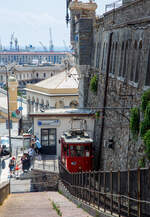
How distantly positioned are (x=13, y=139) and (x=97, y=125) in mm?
16839

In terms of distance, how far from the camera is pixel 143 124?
46.0 ft

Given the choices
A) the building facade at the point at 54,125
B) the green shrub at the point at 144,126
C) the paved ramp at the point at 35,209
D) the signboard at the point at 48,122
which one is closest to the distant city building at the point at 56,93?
the building facade at the point at 54,125

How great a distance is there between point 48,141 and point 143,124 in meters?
15.0

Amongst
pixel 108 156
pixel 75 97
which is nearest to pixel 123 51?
pixel 108 156

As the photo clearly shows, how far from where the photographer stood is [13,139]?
4178 centimetres

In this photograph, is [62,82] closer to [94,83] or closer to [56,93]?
[56,93]

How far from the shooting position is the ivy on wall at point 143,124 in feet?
44.2

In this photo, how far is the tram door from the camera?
93.0 feet

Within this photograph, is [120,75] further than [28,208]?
Yes

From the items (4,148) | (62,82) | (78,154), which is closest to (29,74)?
(62,82)

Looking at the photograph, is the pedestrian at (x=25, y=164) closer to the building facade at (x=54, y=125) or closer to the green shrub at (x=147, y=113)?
the building facade at (x=54, y=125)

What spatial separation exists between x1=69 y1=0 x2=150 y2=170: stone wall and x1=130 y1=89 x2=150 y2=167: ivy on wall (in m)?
0.52

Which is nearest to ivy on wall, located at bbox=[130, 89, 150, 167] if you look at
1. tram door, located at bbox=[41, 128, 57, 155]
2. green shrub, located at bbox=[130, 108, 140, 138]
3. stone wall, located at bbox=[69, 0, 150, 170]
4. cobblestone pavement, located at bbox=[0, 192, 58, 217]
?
green shrub, located at bbox=[130, 108, 140, 138]

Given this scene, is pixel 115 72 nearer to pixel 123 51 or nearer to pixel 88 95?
pixel 123 51
